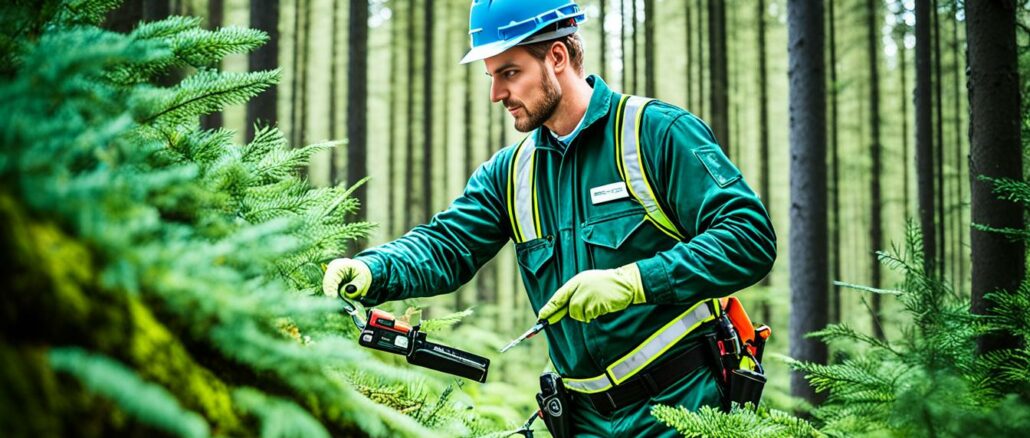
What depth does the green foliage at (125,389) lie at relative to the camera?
3.34 feet

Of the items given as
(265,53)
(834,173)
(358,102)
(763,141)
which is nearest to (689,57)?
(763,141)

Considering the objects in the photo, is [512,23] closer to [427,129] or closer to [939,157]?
[939,157]

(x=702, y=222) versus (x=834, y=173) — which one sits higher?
(x=834, y=173)

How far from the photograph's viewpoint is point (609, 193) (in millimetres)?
3014

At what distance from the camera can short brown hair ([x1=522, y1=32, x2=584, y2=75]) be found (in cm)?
333

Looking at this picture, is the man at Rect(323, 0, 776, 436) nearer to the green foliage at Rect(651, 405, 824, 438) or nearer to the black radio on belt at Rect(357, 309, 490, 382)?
the black radio on belt at Rect(357, 309, 490, 382)

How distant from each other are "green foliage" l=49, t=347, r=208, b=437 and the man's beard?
2408 millimetres

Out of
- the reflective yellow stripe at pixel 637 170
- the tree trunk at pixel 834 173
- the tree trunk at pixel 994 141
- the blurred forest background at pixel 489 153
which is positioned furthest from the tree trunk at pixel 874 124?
the reflective yellow stripe at pixel 637 170

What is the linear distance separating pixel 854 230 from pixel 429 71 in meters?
23.0

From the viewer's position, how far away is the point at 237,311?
4.31ft

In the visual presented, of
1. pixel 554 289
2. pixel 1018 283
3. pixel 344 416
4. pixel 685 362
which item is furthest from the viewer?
pixel 1018 283

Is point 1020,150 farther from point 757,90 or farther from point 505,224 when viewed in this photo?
point 757,90

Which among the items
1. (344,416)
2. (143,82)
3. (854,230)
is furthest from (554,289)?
(854,230)

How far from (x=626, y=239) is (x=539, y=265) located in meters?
0.44
